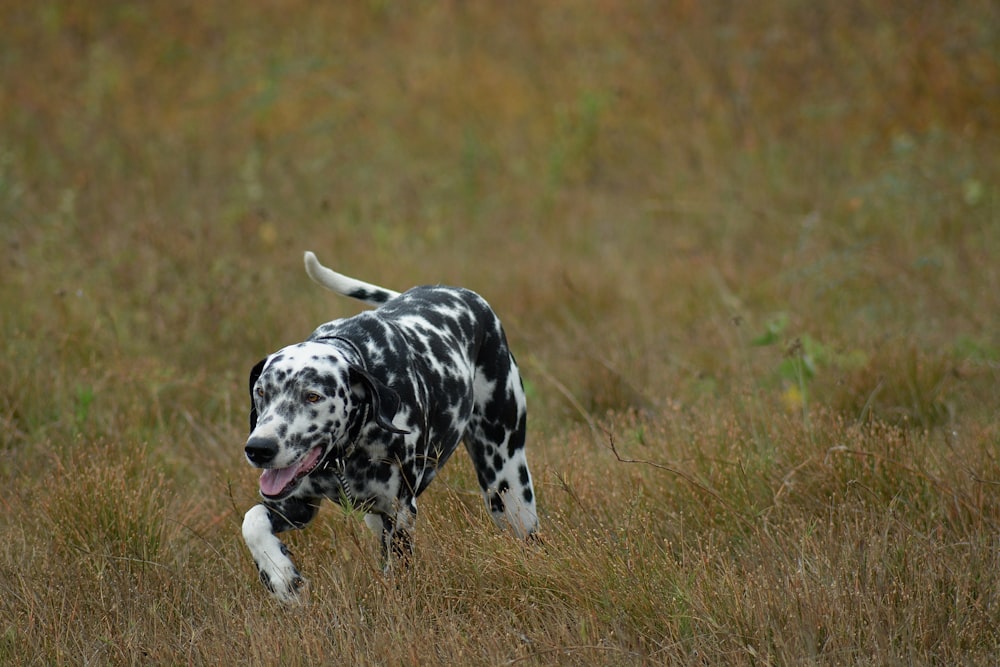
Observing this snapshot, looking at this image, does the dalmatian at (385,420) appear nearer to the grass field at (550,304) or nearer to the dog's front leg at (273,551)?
the dog's front leg at (273,551)

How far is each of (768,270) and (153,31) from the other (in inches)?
349

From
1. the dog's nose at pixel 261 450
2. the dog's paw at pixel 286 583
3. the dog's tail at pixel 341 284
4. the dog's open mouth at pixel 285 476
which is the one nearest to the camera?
the dog's nose at pixel 261 450

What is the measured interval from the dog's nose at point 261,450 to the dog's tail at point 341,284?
116 centimetres

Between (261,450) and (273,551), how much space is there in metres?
0.46

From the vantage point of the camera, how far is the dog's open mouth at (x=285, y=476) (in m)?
3.56

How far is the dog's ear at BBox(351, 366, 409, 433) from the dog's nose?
0.36m

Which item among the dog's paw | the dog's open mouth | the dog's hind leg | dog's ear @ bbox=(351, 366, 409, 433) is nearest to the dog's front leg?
the dog's paw

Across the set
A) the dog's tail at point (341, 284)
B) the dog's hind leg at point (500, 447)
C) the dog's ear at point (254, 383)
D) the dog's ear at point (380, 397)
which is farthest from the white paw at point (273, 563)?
the dog's tail at point (341, 284)

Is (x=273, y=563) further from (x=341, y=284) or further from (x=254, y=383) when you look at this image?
(x=341, y=284)

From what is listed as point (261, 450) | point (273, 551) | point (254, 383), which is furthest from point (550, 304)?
point (261, 450)

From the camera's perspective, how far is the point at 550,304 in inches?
311

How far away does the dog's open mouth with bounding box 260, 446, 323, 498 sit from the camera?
11.7ft

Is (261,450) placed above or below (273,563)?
above

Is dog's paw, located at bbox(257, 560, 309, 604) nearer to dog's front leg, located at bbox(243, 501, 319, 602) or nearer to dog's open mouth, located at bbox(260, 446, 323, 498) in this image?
dog's front leg, located at bbox(243, 501, 319, 602)
